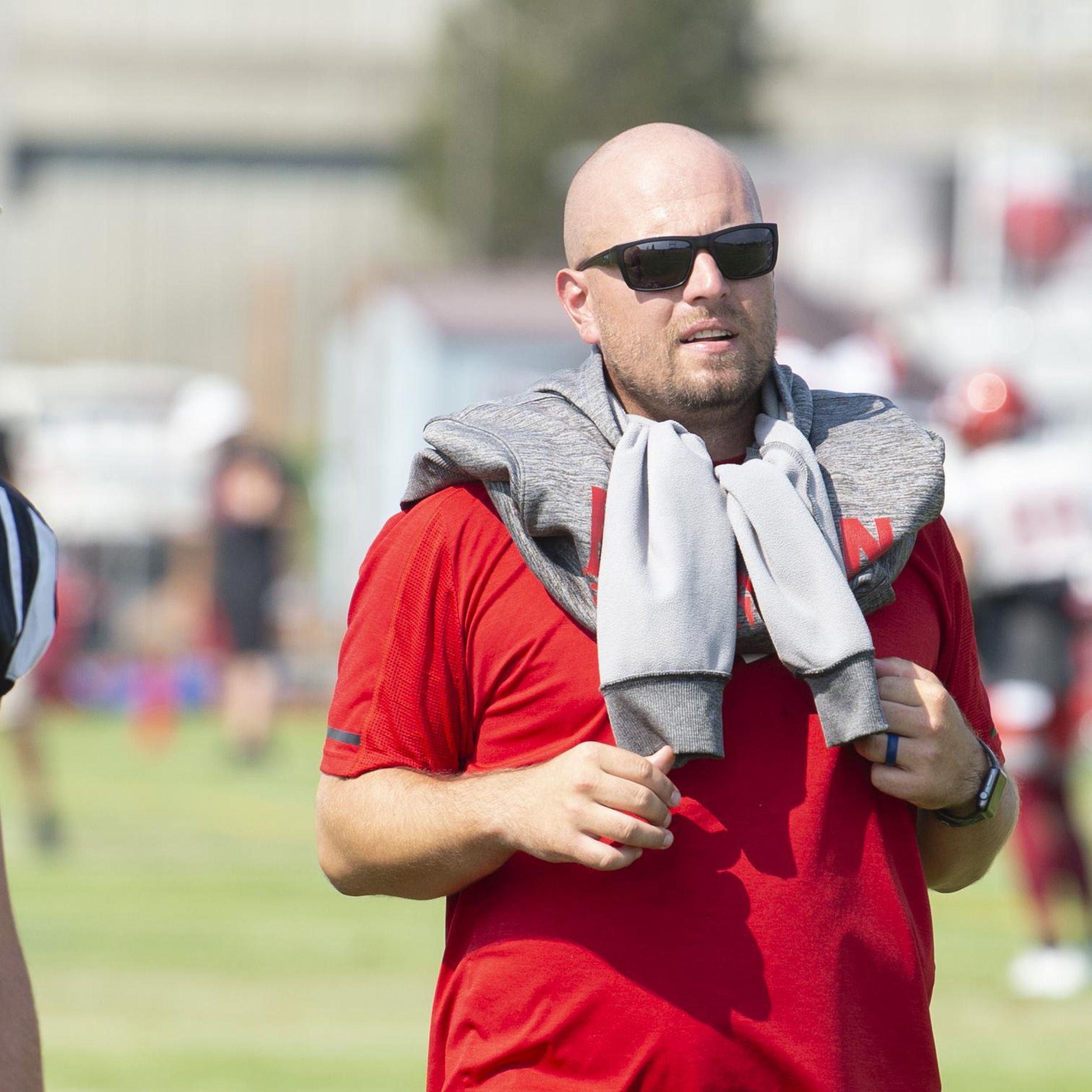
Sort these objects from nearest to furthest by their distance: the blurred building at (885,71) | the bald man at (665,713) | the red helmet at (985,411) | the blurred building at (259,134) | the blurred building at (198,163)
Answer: the bald man at (665,713) < the red helmet at (985,411) < the blurred building at (259,134) < the blurred building at (198,163) < the blurred building at (885,71)

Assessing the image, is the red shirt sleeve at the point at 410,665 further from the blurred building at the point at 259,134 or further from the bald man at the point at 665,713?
the blurred building at the point at 259,134

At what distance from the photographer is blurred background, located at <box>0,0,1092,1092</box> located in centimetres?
751

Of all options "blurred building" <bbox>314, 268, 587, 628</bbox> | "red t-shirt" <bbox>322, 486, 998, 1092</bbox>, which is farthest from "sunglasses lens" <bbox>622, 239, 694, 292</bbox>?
"blurred building" <bbox>314, 268, 587, 628</bbox>

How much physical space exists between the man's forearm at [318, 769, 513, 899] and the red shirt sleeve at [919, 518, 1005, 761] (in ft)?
2.30

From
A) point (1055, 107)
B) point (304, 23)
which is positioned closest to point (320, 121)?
point (304, 23)

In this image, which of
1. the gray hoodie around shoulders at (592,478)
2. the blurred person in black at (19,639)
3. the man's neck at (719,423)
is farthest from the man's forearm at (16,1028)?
the man's neck at (719,423)

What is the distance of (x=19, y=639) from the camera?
9.30 ft

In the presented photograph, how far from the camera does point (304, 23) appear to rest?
4422cm

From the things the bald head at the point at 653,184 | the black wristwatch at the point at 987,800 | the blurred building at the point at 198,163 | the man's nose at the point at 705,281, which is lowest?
the black wristwatch at the point at 987,800

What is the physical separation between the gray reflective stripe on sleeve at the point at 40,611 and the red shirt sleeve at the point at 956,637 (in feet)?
4.04

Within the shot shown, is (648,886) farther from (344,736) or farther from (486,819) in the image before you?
(344,736)

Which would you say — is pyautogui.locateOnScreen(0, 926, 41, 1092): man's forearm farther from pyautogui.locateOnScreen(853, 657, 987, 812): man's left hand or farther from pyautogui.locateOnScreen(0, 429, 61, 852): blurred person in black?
pyautogui.locateOnScreen(0, 429, 61, 852): blurred person in black

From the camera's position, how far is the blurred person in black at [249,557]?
45.9ft

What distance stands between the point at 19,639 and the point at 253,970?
189 inches
